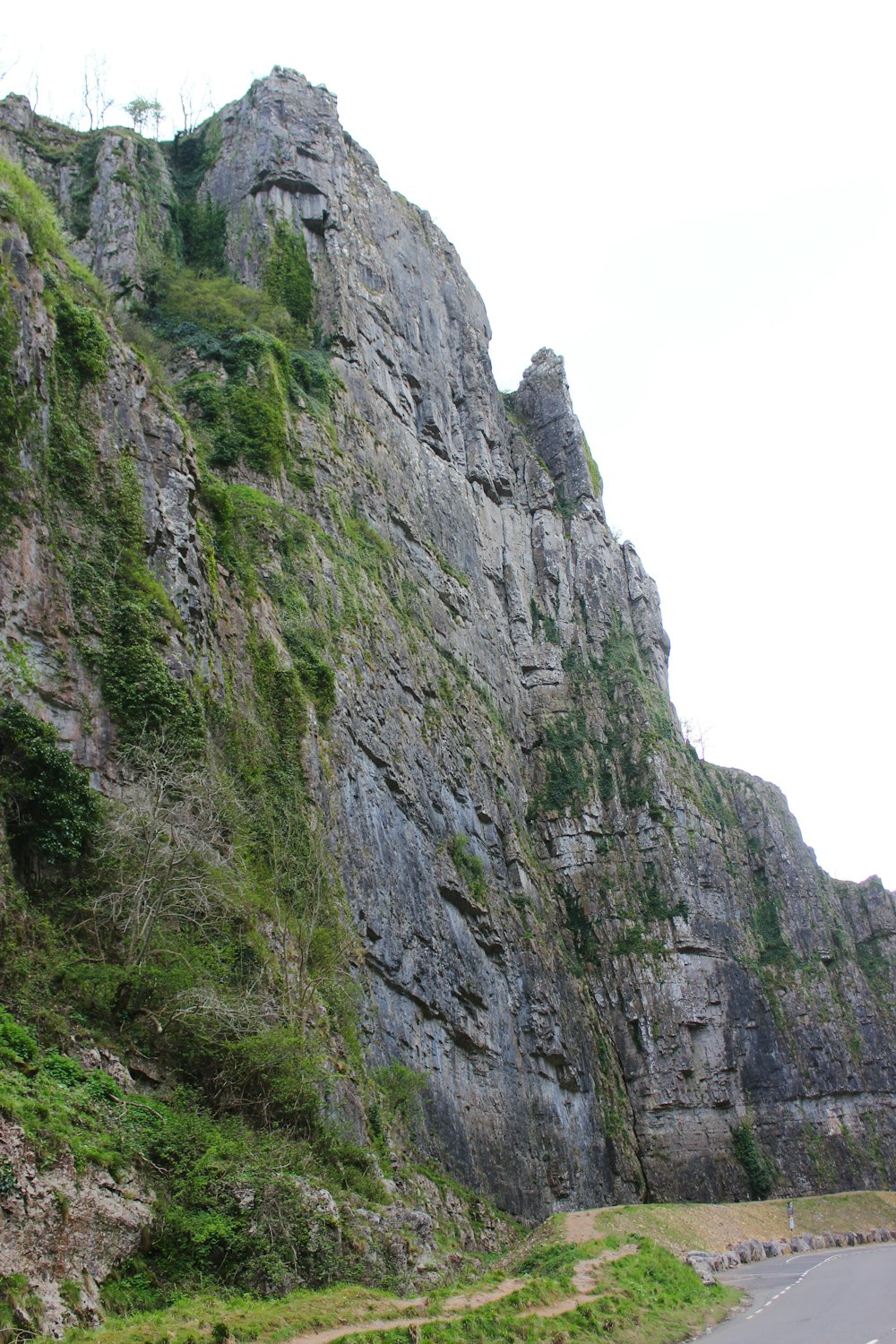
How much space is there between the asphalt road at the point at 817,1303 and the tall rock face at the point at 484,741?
27.6ft

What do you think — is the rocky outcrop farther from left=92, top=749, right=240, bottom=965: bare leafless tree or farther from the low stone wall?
the low stone wall

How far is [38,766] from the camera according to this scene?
1600 cm

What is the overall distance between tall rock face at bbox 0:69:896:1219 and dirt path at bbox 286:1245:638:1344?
7.77 meters

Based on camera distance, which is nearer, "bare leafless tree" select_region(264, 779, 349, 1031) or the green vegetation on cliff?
the green vegetation on cliff

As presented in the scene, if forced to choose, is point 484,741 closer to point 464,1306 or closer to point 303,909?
point 303,909

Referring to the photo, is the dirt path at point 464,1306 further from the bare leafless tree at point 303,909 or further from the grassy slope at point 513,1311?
the bare leafless tree at point 303,909

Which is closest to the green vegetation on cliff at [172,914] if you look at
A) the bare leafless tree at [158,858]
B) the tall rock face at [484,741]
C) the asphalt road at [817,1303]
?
the bare leafless tree at [158,858]

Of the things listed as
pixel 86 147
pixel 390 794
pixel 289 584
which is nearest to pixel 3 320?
pixel 289 584

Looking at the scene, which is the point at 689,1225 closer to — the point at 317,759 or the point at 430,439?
the point at 317,759

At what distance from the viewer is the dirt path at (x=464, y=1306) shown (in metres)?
11.4

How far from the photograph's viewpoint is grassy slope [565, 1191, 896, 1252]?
26578 millimetres

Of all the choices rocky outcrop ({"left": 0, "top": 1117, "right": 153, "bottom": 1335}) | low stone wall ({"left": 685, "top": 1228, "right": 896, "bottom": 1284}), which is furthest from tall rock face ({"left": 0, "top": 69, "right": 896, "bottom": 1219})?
rocky outcrop ({"left": 0, "top": 1117, "right": 153, "bottom": 1335})

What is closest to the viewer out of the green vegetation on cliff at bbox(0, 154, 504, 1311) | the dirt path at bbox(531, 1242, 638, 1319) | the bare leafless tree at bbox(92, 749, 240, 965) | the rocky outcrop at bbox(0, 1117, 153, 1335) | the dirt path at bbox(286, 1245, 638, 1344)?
the rocky outcrop at bbox(0, 1117, 153, 1335)

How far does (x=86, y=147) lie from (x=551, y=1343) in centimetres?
5127
